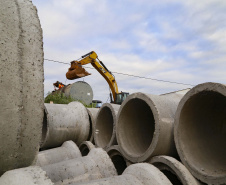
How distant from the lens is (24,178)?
4.34 ft

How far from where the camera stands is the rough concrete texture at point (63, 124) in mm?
4093

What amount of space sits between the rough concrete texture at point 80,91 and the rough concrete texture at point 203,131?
10666 mm

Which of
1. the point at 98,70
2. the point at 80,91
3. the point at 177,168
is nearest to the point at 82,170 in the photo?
the point at 177,168

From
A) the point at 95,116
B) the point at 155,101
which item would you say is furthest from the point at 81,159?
the point at 95,116

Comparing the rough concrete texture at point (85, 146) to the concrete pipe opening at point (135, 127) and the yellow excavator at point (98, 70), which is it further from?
the yellow excavator at point (98, 70)

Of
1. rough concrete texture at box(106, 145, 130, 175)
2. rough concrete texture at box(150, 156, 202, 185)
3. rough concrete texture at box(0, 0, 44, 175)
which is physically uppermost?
rough concrete texture at box(0, 0, 44, 175)

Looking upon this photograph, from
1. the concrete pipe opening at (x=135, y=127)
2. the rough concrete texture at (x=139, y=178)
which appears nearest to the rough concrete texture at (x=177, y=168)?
the rough concrete texture at (x=139, y=178)

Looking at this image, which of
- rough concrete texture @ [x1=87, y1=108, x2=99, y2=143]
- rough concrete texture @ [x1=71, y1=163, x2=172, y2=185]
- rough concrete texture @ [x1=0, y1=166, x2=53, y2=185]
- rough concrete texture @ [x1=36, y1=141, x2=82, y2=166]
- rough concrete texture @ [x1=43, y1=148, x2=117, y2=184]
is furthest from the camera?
rough concrete texture @ [x1=87, y1=108, x2=99, y2=143]

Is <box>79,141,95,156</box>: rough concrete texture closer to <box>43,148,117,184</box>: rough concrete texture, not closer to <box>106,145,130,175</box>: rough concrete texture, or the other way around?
<box>106,145,130,175</box>: rough concrete texture

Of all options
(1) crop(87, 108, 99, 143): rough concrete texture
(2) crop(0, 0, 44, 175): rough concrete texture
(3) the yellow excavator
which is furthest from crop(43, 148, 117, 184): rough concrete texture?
(3) the yellow excavator

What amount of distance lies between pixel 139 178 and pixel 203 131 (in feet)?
4.72

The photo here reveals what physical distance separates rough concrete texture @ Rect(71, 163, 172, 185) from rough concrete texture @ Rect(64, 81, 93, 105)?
11249mm

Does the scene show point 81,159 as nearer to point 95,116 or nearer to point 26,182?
point 26,182

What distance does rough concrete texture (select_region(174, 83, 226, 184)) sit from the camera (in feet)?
7.56
